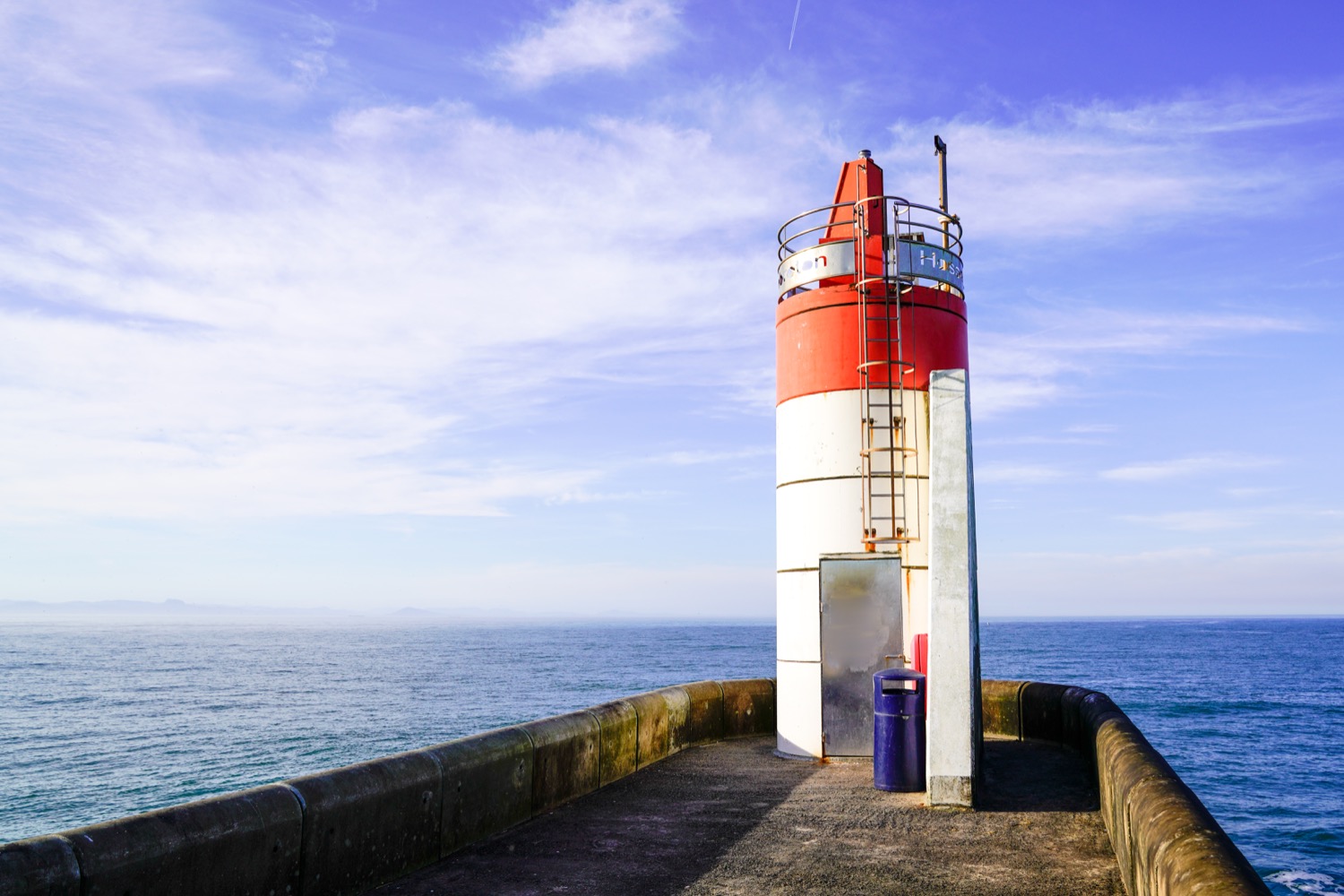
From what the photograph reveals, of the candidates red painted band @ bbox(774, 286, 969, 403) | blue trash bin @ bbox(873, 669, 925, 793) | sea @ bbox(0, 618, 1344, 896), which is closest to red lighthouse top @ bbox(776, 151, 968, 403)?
red painted band @ bbox(774, 286, 969, 403)

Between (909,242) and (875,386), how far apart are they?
67.8 inches

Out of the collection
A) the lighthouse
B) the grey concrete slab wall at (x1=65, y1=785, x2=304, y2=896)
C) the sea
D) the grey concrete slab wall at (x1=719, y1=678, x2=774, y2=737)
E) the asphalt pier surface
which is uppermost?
the lighthouse

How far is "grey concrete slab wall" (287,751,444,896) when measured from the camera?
241 inches

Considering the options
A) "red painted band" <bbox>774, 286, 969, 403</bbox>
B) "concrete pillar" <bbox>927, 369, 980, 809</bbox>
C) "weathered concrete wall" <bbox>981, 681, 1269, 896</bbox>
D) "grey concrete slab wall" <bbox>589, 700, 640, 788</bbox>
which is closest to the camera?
"weathered concrete wall" <bbox>981, 681, 1269, 896</bbox>

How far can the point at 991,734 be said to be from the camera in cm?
1373

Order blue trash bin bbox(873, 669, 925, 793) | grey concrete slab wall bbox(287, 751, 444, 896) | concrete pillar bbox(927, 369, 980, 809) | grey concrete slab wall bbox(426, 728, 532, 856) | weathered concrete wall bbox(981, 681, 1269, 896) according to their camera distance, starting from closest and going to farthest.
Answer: weathered concrete wall bbox(981, 681, 1269, 896)
grey concrete slab wall bbox(287, 751, 444, 896)
grey concrete slab wall bbox(426, 728, 532, 856)
concrete pillar bbox(927, 369, 980, 809)
blue trash bin bbox(873, 669, 925, 793)

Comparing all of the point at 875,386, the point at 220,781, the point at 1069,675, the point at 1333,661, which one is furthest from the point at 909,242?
the point at 1333,661

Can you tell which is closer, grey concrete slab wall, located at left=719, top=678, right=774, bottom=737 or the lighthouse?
the lighthouse

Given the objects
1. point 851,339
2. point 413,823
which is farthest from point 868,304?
point 413,823

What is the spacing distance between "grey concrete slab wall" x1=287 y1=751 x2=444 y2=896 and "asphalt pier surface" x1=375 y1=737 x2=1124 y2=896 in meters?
0.18

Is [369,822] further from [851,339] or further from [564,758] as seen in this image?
[851,339]

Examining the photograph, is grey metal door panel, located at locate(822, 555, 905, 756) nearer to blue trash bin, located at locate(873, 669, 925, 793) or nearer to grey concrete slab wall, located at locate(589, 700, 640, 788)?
blue trash bin, located at locate(873, 669, 925, 793)

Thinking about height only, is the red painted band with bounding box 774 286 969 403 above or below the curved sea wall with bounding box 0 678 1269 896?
above

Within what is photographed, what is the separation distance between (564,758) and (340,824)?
3.07m
